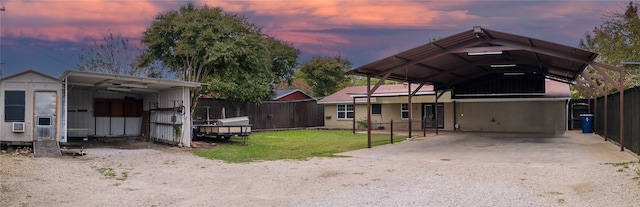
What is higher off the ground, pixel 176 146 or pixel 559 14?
pixel 559 14

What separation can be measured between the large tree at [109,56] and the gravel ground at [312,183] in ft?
79.9

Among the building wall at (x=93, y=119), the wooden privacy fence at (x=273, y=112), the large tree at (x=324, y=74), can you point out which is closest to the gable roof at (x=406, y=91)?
the wooden privacy fence at (x=273, y=112)

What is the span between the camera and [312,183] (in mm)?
8914

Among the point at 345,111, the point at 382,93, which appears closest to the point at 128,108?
the point at 345,111

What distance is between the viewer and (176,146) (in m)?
16.1

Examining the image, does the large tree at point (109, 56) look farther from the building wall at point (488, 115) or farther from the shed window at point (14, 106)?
the shed window at point (14, 106)

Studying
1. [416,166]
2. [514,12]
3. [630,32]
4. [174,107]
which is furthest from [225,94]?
[630,32]

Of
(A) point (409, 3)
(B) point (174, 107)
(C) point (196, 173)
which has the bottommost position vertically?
(C) point (196, 173)

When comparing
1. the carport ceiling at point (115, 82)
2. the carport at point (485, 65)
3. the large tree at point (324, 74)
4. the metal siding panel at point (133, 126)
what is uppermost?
the large tree at point (324, 74)

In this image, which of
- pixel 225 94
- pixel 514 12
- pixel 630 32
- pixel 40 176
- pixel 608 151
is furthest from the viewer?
pixel 225 94

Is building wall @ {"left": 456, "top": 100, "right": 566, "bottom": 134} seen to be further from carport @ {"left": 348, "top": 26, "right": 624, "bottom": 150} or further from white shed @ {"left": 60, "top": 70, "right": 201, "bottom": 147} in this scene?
white shed @ {"left": 60, "top": 70, "right": 201, "bottom": 147}

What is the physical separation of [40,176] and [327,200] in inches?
223

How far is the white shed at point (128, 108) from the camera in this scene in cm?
1602

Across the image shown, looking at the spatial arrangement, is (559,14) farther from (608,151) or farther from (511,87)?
(608,151)
